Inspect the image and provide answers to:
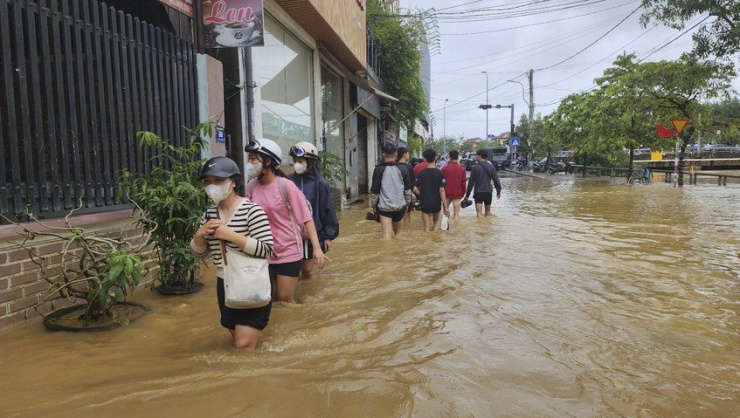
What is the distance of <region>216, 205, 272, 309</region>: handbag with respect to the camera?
2.92m

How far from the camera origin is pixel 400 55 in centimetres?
2011

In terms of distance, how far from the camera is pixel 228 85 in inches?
305

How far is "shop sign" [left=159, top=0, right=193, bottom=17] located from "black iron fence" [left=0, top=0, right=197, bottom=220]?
0.71 meters

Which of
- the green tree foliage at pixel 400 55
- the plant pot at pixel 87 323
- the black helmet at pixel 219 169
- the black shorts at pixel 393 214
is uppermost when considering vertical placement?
the green tree foliage at pixel 400 55

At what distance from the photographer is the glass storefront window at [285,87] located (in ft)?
30.1

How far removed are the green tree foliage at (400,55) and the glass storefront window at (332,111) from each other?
16.4 ft

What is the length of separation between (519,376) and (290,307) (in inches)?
82.1

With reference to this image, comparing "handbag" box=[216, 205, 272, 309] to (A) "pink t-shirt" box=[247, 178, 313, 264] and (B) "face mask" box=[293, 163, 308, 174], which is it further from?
(B) "face mask" box=[293, 163, 308, 174]

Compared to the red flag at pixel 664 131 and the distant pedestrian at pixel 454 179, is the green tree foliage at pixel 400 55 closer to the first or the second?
the red flag at pixel 664 131

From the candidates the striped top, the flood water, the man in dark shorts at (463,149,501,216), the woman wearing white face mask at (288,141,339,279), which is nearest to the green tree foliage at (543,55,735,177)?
the man in dark shorts at (463,149,501,216)

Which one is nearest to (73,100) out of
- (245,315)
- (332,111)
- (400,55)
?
(245,315)

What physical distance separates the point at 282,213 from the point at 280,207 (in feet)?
0.17

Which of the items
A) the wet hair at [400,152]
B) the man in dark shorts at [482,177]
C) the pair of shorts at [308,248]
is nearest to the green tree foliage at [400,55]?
the man in dark shorts at [482,177]

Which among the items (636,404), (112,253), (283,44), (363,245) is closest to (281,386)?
(112,253)
